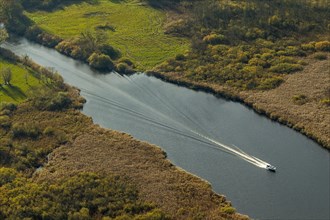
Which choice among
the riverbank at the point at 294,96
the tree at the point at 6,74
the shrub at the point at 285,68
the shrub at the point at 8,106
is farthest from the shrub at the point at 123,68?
the shrub at the point at 285,68

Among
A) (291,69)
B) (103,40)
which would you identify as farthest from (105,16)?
(291,69)

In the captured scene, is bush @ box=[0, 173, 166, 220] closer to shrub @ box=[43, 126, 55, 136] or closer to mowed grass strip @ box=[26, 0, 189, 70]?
shrub @ box=[43, 126, 55, 136]

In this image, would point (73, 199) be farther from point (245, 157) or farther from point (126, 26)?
point (126, 26)

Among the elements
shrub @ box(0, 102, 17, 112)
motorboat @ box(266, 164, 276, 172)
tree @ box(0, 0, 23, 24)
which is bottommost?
motorboat @ box(266, 164, 276, 172)

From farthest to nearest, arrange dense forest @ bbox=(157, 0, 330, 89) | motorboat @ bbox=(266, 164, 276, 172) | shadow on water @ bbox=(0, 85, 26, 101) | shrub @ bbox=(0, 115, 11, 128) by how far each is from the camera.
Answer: dense forest @ bbox=(157, 0, 330, 89)
shadow on water @ bbox=(0, 85, 26, 101)
shrub @ bbox=(0, 115, 11, 128)
motorboat @ bbox=(266, 164, 276, 172)

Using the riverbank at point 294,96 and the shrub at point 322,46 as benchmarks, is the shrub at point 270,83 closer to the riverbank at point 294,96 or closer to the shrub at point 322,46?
the riverbank at point 294,96

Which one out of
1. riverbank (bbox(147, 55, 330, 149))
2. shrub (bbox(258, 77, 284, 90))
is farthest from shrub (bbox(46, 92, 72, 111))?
shrub (bbox(258, 77, 284, 90))
